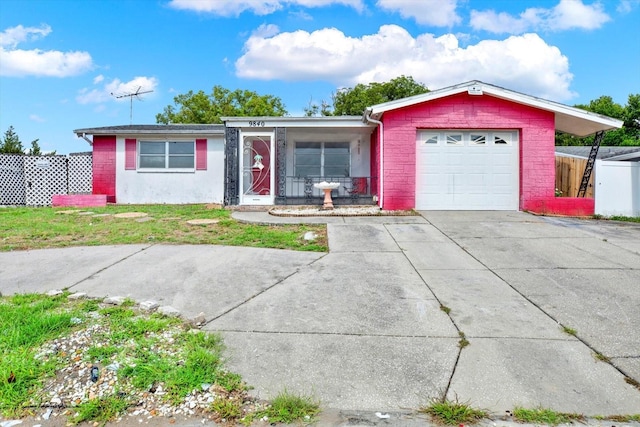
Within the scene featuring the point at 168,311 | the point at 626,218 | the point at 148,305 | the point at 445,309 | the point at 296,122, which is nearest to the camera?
the point at 168,311

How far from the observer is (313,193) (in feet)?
47.4

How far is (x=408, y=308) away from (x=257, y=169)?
9883mm

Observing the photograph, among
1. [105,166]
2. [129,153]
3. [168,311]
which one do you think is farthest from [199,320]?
[105,166]

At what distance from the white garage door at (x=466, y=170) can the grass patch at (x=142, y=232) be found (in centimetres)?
421

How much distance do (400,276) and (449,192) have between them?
274 inches

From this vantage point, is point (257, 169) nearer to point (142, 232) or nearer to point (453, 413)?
point (142, 232)

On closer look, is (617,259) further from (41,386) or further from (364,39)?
(364,39)

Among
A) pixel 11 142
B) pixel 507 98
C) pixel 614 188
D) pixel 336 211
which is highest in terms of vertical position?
pixel 11 142

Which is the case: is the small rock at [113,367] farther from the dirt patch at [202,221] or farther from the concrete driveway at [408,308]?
the dirt patch at [202,221]

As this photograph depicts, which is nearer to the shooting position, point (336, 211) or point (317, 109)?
point (336, 211)

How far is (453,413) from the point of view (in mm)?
2320

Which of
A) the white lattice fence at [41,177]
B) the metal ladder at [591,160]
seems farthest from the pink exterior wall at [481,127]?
the white lattice fence at [41,177]

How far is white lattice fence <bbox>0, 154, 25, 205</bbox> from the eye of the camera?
15328 mm

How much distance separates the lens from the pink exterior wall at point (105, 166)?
14961 millimetres
